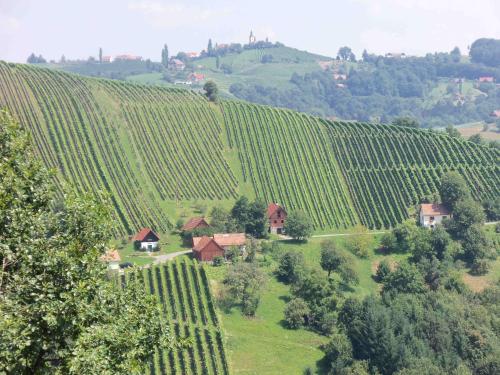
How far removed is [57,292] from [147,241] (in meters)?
68.8

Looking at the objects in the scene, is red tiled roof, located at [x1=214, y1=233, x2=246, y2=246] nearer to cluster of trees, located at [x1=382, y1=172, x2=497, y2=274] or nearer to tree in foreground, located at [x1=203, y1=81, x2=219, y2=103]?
cluster of trees, located at [x1=382, y1=172, x2=497, y2=274]

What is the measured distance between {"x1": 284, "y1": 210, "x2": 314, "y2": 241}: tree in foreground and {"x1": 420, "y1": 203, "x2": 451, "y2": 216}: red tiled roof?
67.0 feet

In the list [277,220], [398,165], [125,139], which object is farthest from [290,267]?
[125,139]

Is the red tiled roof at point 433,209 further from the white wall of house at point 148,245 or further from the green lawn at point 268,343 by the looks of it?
the white wall of house at point 148,245

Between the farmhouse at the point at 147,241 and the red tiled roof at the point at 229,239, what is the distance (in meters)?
8.00

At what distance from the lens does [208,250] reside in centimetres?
8775

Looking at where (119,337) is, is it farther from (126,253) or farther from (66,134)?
(66,134)

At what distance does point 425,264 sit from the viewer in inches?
3538

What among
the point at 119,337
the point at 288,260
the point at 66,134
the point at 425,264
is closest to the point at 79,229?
the point at 119,337

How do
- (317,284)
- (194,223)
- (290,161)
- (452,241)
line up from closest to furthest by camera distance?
1. (317,284)
2. (194,223)
3. (452,241)
4. (290,161)

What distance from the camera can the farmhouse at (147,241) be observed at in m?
91.1

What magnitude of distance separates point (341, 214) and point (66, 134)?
47.7m

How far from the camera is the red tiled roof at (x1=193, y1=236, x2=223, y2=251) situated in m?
87.9

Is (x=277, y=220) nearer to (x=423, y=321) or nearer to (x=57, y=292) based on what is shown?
(x=423, y=321)
